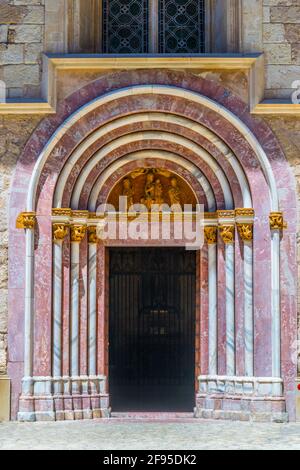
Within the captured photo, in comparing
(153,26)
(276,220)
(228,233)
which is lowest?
(228,233)

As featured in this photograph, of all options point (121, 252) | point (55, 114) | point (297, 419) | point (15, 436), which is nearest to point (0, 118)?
point (55, 114)

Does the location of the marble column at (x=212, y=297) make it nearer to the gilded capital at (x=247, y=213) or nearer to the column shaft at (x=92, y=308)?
the gilded capital at (x=247, y=213)

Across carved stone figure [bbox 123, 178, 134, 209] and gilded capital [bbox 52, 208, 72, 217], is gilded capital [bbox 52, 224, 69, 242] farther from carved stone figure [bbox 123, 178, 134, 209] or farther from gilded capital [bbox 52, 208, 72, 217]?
carved stone figure [bbox 123, 178, 134, 209]

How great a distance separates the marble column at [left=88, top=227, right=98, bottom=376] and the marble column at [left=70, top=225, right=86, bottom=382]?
205 millimetres

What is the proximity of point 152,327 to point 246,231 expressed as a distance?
3.28m

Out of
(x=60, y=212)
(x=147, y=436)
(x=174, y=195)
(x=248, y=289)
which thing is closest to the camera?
(x=147, y=436)

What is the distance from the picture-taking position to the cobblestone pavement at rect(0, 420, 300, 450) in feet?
39.5

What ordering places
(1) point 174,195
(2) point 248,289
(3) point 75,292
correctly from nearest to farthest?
1. (2) point 248,289
2. (3) point 75,292
3. (1) point 174,195

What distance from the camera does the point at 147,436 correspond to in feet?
43.0

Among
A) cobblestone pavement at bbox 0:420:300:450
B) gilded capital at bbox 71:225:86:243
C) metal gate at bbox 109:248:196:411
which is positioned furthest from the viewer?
metal gate at bbox 109:248:196:411

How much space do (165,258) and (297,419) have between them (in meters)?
3.81

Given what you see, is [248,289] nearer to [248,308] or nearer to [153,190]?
[248,308]

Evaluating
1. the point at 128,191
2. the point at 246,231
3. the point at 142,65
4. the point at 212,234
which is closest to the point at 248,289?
the point at 246,231

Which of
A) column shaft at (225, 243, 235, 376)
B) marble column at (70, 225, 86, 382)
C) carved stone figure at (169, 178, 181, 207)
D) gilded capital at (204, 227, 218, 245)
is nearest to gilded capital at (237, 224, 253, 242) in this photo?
column shaft at (225, 243, 235, 376)
